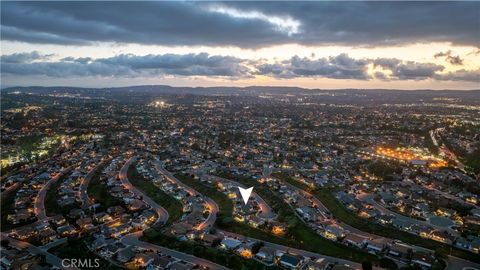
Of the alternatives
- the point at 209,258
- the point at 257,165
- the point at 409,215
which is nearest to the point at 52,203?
the point at 209,258

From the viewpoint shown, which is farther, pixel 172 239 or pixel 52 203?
pixel 52 203

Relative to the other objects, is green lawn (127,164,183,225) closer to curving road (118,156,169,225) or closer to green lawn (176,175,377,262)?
curving road (118,156,169,225)

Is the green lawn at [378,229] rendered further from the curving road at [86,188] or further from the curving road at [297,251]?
the curving road at [86,188]

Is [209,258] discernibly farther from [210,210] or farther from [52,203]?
[52,203]

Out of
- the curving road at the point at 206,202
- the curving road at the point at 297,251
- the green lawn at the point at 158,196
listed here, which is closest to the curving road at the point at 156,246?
the curving road at the point at 206,202

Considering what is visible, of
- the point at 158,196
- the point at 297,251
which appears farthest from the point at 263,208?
the point at 158,196

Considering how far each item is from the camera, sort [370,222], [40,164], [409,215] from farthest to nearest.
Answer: [40,164] < [409,215] < [370,222]

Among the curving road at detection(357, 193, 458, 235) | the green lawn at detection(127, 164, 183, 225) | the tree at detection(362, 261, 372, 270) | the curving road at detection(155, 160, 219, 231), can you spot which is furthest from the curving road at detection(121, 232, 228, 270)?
the curving road at detection(357, 193, 458, 235)
